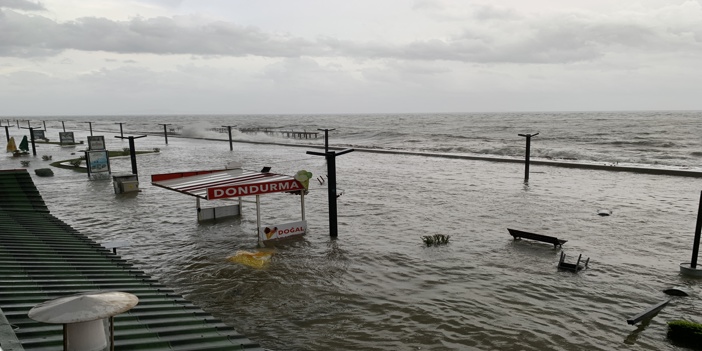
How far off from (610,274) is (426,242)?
6174 millimetres

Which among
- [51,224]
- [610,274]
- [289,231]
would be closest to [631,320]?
[610,274]

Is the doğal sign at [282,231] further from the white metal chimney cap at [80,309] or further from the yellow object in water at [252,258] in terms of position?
the white metal chimney cap at [80,309]

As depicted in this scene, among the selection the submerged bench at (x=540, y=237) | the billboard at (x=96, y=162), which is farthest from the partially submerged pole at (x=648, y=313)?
the billboard at (x=96, y=162)

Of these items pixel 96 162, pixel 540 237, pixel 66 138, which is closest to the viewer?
pixel 540 237

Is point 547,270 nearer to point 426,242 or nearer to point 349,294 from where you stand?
point 426,242

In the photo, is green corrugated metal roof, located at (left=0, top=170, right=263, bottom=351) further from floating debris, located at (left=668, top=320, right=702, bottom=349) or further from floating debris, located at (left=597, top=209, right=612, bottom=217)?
floating debris, located at (left=597, top=209, right=612, bottom=217)

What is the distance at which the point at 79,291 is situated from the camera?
Result: 26.1 feet

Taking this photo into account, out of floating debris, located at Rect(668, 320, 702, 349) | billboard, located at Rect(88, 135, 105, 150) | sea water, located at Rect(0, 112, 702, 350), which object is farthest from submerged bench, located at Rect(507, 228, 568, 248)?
billboard, located at Rect(88, 135, 105, 150)

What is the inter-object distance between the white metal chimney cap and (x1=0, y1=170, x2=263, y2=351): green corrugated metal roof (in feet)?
4.82

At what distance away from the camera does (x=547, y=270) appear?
599 inches

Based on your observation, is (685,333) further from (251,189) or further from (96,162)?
(96,162)

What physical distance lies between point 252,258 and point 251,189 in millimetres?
2442

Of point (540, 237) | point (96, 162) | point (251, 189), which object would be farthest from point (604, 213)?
point (96, 162)

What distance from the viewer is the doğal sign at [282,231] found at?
1809cm
